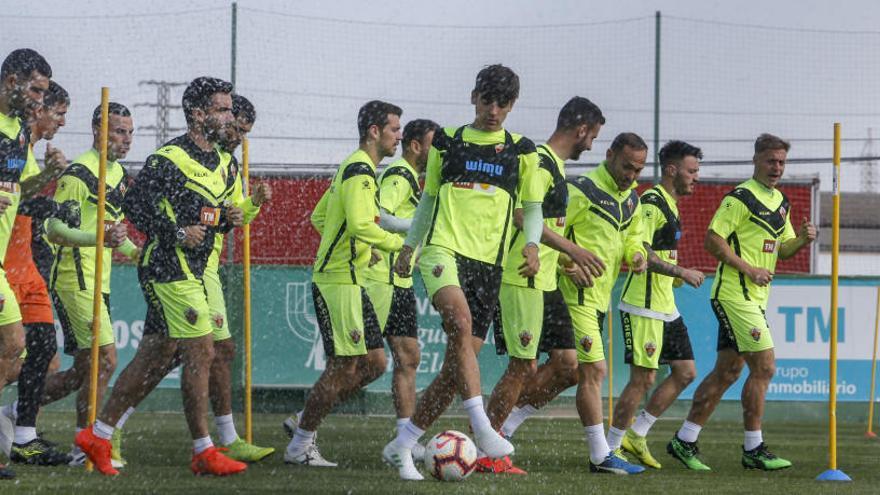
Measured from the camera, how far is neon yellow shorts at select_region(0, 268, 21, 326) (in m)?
7.08

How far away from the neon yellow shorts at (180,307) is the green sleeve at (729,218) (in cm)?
401

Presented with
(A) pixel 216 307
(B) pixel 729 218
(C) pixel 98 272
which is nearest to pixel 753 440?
(B) pixel 729 218

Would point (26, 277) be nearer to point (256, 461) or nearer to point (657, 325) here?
point (256, 461)

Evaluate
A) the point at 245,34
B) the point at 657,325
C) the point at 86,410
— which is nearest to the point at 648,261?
the point at 657,325

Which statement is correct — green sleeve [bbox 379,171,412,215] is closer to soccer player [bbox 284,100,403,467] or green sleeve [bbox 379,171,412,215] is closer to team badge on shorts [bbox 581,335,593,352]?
soccer player [bbox 284,100,403,467]

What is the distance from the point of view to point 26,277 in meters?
8.27

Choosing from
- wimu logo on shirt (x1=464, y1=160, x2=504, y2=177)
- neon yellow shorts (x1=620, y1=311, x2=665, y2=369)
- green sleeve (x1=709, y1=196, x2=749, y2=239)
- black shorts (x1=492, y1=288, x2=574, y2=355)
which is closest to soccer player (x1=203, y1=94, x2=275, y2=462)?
black shorts (x1=492, y1=288, x2=574, y2=355)

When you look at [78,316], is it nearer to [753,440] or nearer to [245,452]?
[245,452]

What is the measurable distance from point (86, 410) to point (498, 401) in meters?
2.78

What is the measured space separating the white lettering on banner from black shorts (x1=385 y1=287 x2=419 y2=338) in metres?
6.52

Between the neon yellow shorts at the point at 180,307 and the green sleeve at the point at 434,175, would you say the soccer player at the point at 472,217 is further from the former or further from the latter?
the neon yellow shorts at the point at 180,307

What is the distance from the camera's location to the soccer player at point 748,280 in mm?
9547

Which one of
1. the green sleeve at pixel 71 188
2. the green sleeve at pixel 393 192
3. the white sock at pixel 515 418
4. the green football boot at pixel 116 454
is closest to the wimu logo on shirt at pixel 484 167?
the green sleeve at pixel 393 192

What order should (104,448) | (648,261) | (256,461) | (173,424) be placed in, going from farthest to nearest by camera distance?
(173,424)
(648,261)
(256,461)
(104,448)
